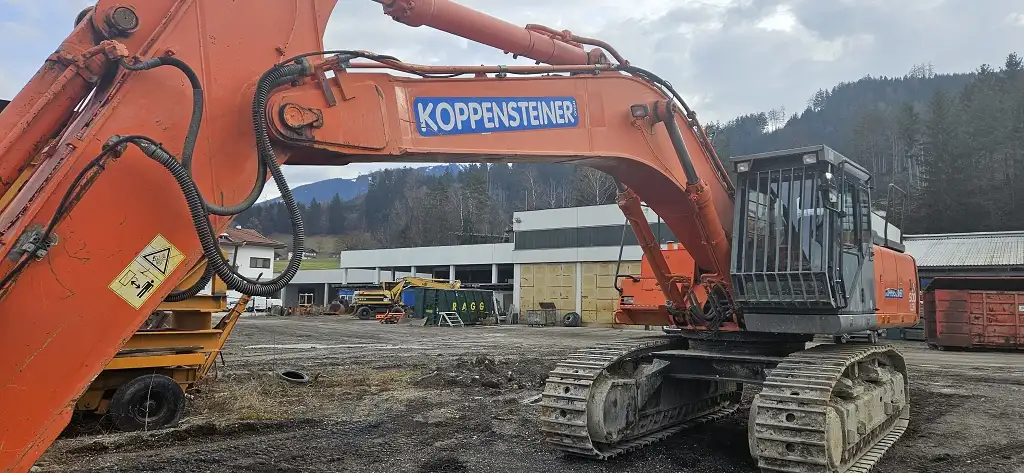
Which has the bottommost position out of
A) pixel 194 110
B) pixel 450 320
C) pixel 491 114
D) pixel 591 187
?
pixel 450 320

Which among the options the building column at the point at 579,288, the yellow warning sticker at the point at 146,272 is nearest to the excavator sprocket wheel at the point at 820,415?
the yellow warning sticker at the point at 146,272

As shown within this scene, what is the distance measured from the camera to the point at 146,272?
11.0ft

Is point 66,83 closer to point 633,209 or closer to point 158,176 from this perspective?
point 158,176

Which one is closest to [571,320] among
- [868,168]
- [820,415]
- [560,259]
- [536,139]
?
[560,259]

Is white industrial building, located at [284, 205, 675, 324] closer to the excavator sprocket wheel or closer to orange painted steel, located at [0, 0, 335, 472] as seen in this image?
the excavator sprocket wheel

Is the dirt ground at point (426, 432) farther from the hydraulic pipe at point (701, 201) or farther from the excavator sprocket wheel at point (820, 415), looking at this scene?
the hydraulic pipe at point (701, 201)

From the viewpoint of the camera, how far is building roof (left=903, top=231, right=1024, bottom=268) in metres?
32.0

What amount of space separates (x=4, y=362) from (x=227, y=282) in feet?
3.10

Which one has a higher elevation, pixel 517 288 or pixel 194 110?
pixel 194 110

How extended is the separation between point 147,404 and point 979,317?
24941mm

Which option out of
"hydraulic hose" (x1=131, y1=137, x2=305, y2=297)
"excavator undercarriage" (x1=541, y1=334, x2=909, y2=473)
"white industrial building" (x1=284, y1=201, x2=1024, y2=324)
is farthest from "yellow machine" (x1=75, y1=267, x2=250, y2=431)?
"white industrial building" (x1=284, y1=201, x2=1024, y2=324)

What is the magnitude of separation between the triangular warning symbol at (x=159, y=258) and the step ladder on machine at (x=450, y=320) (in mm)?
33446

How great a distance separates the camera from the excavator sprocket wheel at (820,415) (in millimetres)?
5703

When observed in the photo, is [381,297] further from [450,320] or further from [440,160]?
[440,160]
